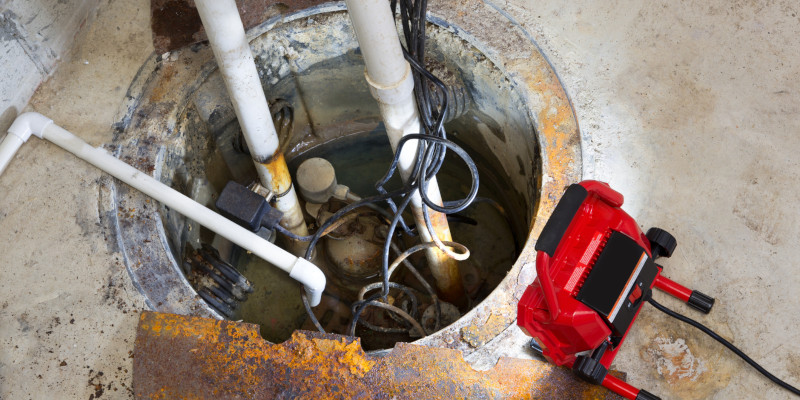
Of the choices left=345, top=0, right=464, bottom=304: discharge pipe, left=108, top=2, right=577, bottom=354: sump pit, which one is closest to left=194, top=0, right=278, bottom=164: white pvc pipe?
left=108, top=2, right=577, bottom=354: sump pit

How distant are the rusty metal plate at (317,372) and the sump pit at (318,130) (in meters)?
0.12

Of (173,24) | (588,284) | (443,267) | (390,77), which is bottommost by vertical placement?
(443,267)

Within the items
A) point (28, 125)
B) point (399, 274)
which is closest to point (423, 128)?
point (399, 274)

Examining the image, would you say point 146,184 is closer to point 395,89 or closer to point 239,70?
point 239,70

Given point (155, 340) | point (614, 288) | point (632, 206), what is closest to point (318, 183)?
point (155, 340)

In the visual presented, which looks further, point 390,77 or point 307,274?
point 307,274

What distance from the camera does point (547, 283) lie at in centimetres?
141

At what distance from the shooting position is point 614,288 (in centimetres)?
145

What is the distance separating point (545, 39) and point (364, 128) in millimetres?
1056

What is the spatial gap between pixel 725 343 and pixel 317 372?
99 centimetres

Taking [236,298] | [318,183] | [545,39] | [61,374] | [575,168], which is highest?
[545,39]

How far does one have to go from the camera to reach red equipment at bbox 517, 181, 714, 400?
4.68 feet

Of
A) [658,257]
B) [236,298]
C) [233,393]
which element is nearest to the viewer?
[233,393]

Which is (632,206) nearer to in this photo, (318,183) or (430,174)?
(430,174)
